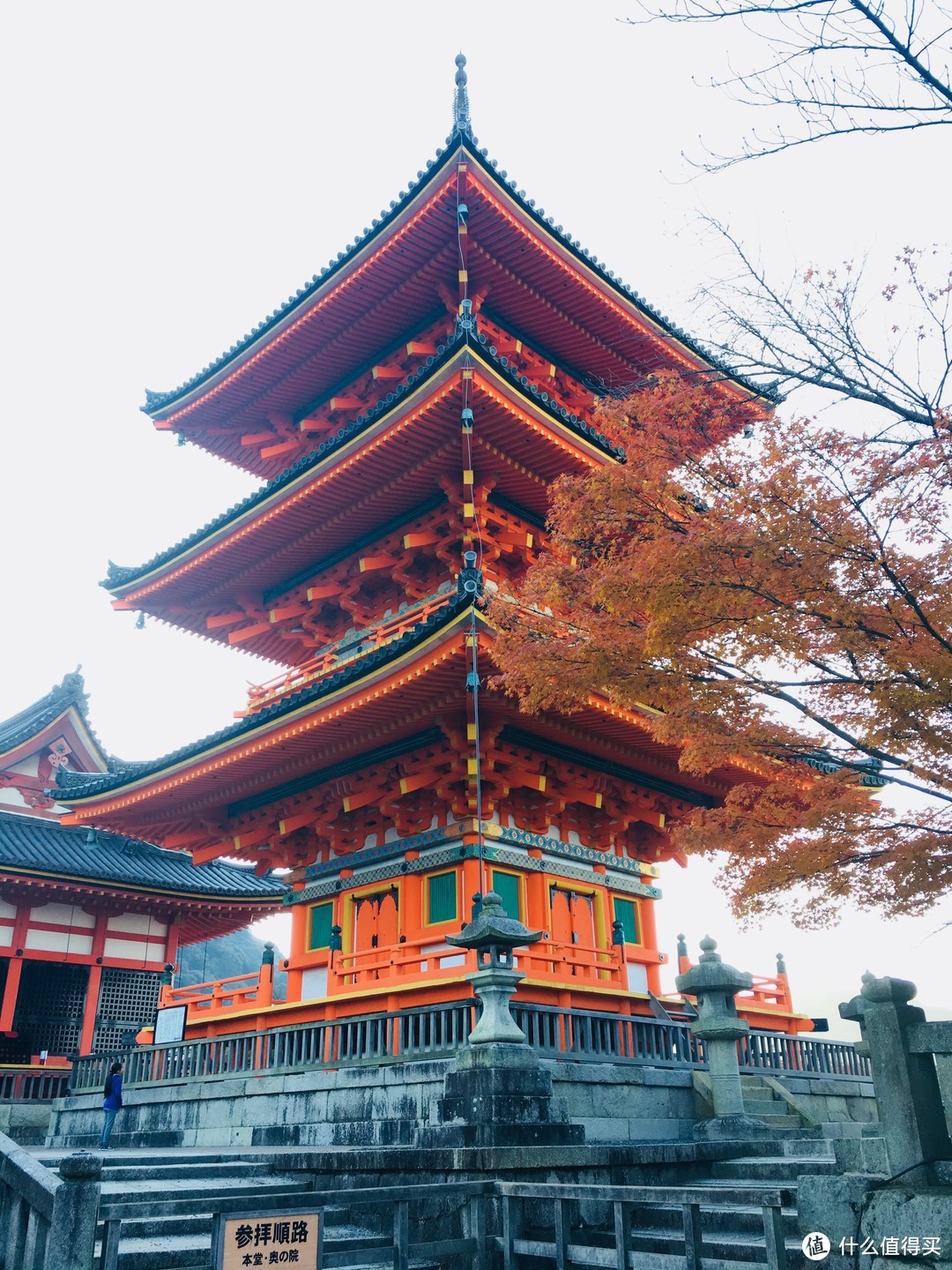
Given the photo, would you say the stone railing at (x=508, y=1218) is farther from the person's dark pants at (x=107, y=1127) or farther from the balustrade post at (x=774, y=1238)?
the person's dark pants at (x=107, y=1127)

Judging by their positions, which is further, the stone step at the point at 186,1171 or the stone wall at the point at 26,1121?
the stone wall at the point at 26,1121

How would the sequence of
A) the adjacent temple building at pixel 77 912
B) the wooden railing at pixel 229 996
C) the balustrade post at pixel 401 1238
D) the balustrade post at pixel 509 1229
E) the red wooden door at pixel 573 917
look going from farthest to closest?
1. the adjacent temple building at pixel 77 912
2. the red wooden door at pixel 573 917
3. the wooden railing at pixel 229 996
4. the balustrade post at pixel 509 1229
5. the balustrade post at pixel 401 1238

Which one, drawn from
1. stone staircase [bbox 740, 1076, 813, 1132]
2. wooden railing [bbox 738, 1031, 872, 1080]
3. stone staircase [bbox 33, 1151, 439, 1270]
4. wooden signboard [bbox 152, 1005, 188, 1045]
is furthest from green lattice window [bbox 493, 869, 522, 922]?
wooden signboard [bbox 152, 1005, 188, 1045]

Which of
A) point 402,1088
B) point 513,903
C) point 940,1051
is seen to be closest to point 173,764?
point 513,903

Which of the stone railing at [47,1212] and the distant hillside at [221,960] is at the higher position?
the distant hillside at [221,960]

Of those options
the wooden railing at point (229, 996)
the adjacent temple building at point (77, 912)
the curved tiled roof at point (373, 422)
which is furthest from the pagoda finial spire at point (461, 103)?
the adjacent temple building at point (77, 912)

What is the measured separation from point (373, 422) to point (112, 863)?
16.3m

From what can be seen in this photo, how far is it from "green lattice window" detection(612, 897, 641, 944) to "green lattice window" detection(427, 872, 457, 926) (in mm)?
3601

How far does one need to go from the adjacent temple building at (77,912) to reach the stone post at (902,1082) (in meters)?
20.3

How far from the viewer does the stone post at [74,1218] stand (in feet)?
21.3

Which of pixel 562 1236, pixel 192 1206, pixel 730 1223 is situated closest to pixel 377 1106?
pixel 192 1206

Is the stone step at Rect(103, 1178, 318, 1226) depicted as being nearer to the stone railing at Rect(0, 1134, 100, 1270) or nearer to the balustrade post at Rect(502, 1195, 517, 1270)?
the stone railing at Rect(0, 1134, 100, 1270)

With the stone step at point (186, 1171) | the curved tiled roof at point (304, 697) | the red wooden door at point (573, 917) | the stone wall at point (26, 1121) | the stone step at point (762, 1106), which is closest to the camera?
the stone step at point (186, 1171)

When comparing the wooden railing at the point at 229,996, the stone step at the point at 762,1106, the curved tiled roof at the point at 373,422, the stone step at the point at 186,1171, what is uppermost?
the curved tiled roof at the point at 373,422
